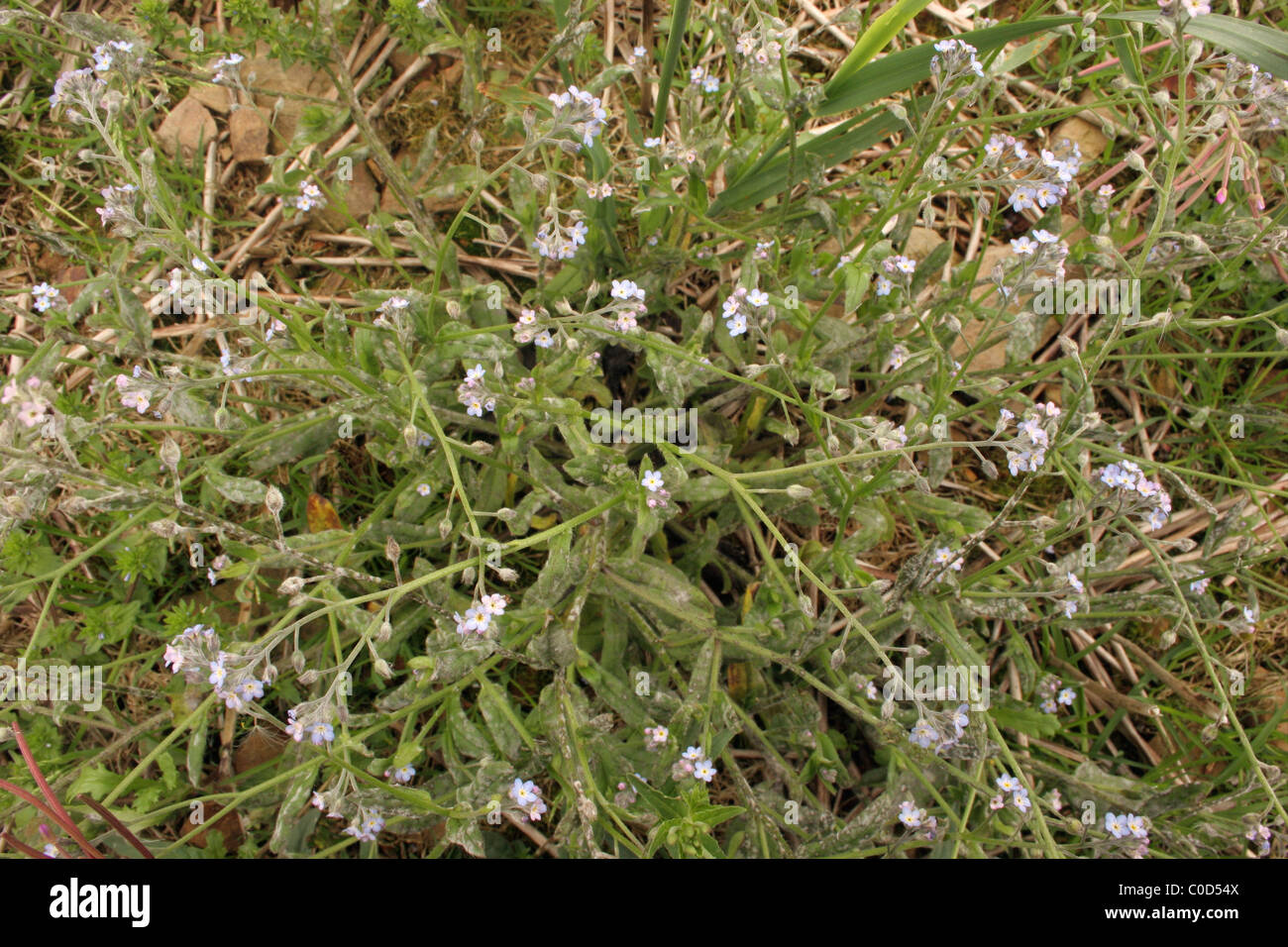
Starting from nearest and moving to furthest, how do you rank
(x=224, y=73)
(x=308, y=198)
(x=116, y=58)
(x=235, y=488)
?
(x=116, y=58) → (x=235, y=488) → (x=224, y=73) → (x=308, y=198)

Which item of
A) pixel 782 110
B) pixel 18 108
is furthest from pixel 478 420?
pixel 18 108

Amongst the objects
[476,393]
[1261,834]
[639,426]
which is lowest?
[1261,834]

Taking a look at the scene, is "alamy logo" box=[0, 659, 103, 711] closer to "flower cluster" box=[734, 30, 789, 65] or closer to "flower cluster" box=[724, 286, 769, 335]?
"flower cluster" box=[724, 286, 769, 335]

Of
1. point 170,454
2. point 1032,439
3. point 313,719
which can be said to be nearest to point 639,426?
point 1032,439

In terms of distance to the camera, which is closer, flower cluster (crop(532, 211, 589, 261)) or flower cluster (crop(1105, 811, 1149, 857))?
flower cluster (crop(1105, 811, 1149, 857))

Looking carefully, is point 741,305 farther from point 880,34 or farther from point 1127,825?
point 1127,825

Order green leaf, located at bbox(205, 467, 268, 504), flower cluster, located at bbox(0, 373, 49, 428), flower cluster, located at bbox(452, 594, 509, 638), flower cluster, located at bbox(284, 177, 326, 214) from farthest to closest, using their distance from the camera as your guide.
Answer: flower cluster, located at bbox(284, 177, 326, 214), green leaf, located at bbox(205, 467, 268, 504), flower cluster, located at bbox(452, 594, 509, 638), flower cluster, located at bbox(0, 373, 49, 428)

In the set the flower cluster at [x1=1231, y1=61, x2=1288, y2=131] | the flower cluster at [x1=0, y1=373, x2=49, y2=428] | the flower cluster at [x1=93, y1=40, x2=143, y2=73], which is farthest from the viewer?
the flower cluster at [x1=93, y1=40, x2=143, y2=73]

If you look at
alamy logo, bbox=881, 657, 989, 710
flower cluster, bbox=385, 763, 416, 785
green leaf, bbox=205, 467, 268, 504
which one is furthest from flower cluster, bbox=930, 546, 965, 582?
green leaf, bbox=205, 467, 268, 504
